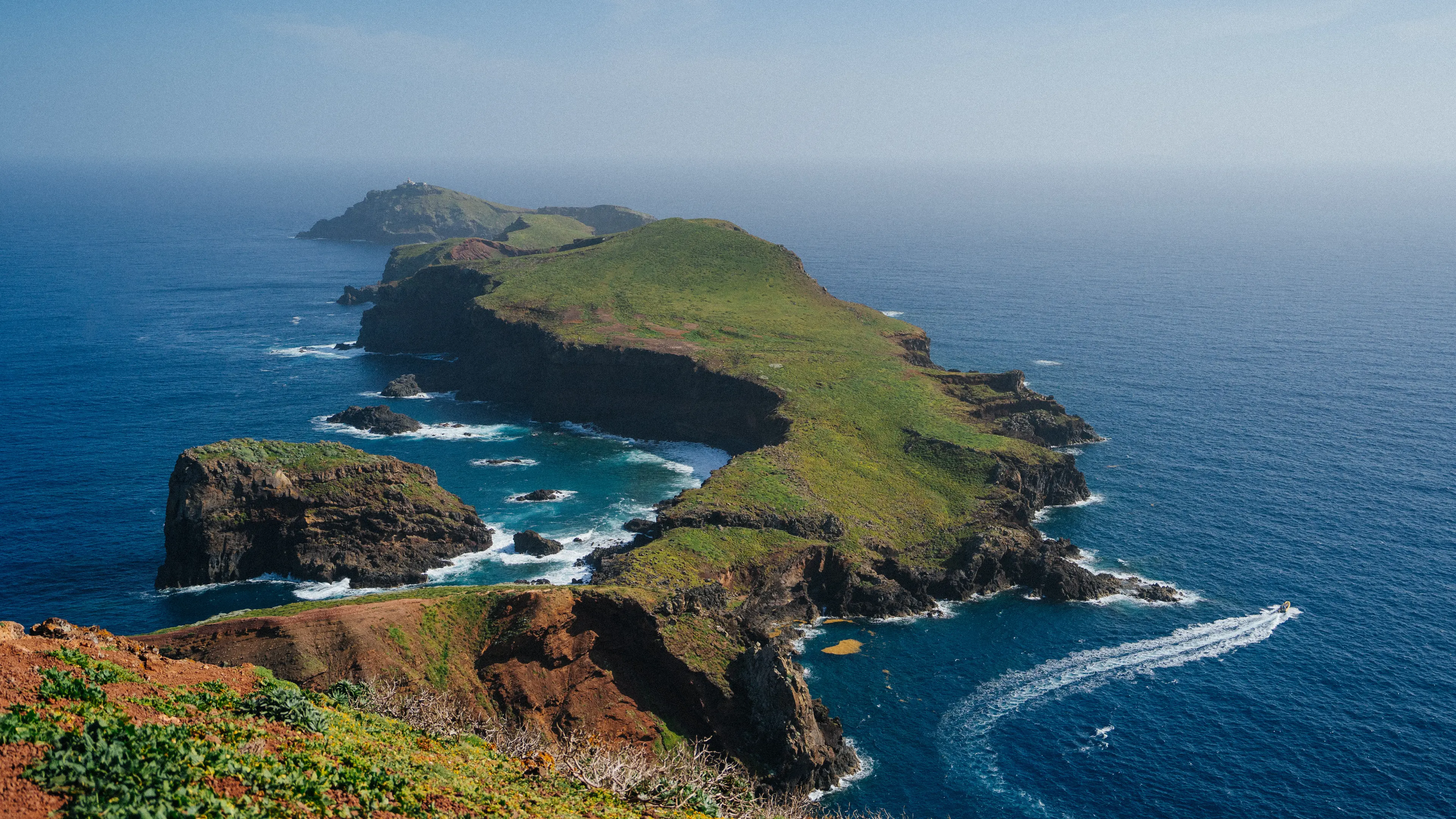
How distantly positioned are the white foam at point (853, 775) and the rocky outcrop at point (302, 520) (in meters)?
46.1

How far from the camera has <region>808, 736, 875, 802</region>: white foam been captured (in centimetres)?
6356

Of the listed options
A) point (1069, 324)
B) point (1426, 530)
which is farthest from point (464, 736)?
point (1069, 324)

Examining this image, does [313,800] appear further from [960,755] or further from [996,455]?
[996,455]

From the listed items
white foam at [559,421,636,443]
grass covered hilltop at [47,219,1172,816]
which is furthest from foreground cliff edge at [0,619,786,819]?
white foam at [559,421,636,443]

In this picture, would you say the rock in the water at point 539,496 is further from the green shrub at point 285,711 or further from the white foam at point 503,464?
the green shrub at point 285,711

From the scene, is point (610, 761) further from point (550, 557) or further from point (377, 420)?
point (377, 420)

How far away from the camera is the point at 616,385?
469ft

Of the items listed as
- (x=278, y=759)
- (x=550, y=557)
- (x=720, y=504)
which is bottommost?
(x=550, y=557)

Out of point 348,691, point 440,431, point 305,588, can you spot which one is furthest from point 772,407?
point 348,691

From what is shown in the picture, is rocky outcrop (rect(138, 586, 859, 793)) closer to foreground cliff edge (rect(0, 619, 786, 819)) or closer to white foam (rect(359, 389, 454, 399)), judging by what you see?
foreground cliff edge (rect(0, 619, 786, 819))

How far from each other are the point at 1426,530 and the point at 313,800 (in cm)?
10942

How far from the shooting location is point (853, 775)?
65.9 metres

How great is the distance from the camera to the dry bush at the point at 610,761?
39719mm

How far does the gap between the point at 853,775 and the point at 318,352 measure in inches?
5762
